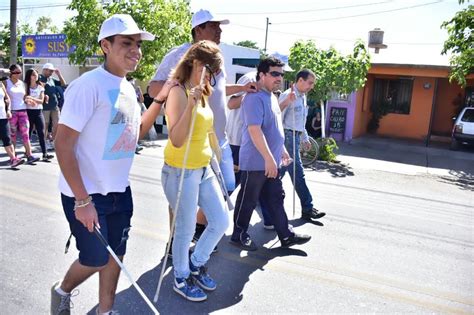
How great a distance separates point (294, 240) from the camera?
4348 millimetres

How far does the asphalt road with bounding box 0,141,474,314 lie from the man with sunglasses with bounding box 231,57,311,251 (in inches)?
11.4

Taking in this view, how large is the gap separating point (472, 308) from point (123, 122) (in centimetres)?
309

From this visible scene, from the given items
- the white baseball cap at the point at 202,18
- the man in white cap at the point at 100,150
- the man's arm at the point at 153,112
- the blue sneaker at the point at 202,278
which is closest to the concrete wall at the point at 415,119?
the white baseball cap at the point at 202,18

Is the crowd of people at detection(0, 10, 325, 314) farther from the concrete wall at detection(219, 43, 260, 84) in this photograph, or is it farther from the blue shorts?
the concrete wall at detection(219, 43, 260, 84)

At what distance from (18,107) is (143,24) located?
17.1 feet

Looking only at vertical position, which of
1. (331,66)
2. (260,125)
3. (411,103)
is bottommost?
(260,125)

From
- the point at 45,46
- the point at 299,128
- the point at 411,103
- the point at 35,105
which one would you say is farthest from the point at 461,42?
the point at 45,46

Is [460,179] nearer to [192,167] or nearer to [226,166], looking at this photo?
[226,166]

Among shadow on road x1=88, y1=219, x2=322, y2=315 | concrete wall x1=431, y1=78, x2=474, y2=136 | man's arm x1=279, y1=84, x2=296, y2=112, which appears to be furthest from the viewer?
concrete wall x1=431, y1=78, x2=474, y2=136

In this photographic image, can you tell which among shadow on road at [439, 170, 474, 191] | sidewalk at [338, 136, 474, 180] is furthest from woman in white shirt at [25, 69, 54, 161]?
shadow on road at [439, 170, 474, 191]

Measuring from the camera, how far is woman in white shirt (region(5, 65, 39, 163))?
7750 mm

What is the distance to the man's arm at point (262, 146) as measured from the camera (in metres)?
3.84

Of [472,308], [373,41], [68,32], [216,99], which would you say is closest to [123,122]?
[216,99]

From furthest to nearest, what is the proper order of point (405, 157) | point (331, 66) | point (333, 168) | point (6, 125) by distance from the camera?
point (405, 157) < point (331, 66) < point (333, 168) < point (6, 125)
